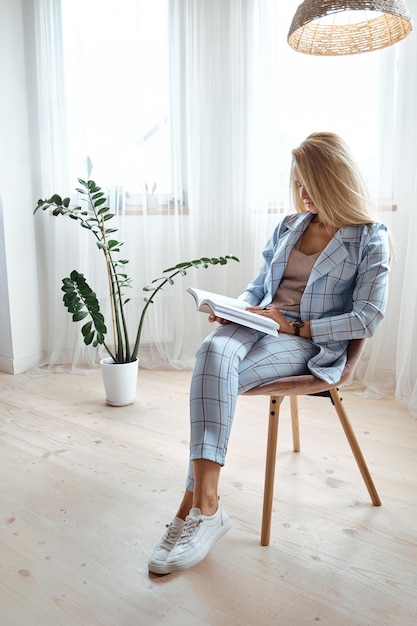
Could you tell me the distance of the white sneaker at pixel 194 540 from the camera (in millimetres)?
1279

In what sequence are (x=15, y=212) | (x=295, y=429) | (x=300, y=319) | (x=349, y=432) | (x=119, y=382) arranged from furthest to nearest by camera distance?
(x=15, y=212) → (x=119, y=382) → (x=295, y=429) → (x=300, y=319) → (x=349, y=432)

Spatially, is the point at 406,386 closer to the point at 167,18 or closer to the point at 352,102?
the point at 352,102

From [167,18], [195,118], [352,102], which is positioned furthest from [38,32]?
[352,102]

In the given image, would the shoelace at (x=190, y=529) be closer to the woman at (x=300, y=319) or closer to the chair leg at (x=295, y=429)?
the woman at (x=300, y=319)

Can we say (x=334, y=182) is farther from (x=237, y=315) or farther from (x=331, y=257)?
(x=237, y=315)

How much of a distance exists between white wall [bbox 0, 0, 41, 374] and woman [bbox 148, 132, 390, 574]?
1.65 metres

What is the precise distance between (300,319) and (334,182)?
0.41m

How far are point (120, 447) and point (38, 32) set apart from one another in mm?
2140

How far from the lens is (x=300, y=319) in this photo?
166 centimetres

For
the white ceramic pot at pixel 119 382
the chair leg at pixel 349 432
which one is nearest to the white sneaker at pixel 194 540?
the chair leg at pixel 349 432

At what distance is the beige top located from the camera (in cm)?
169

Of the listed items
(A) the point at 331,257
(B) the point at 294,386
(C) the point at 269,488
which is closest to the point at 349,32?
(A) the point at 331,257

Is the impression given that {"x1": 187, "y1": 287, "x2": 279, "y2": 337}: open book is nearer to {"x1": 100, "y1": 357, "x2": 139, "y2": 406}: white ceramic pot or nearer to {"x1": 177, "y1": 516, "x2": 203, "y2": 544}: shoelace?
{"x1": 177, "y1": 516, "x2": 203, "y2": 544}: shoelace

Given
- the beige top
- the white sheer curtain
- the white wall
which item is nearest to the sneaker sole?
the beige top
